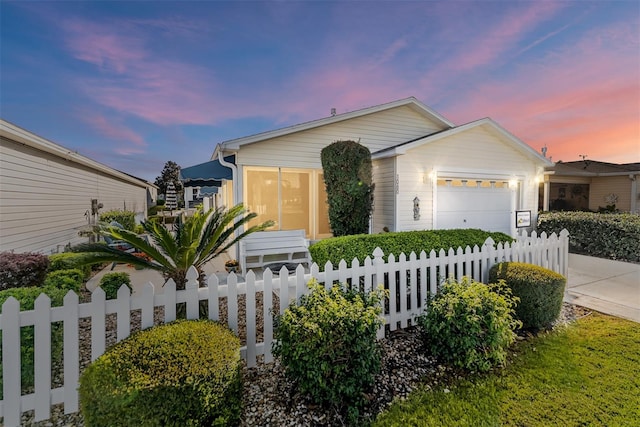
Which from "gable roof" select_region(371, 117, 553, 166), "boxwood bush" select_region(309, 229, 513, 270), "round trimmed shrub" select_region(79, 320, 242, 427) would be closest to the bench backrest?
"boxwood bush" select_region(309, 229, 513, 270)

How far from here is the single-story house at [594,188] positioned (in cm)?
1617

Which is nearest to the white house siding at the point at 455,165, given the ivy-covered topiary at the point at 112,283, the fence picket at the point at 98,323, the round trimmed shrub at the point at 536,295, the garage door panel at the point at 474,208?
the garage door panel at the point at 474,208

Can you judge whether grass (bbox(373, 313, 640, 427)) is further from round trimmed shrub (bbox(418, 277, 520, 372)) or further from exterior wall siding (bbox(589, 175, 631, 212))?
exterior wall siding (bbox(589, 175, 631, 212))

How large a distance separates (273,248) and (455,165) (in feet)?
21.5

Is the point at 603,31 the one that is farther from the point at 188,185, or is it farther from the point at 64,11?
the point at 64,11

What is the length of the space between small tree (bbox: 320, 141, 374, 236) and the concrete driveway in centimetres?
460

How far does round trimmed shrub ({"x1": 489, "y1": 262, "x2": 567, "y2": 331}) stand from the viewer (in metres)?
3.90

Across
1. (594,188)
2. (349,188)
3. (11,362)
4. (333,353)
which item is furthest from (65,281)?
(594,188)

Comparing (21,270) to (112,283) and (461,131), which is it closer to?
(112,283)

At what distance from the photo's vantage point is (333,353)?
2.45m

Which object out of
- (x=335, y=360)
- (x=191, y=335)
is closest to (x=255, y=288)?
(x=191, y=335)

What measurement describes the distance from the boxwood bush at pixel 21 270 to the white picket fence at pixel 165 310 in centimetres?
318

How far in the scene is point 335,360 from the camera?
8.09ft

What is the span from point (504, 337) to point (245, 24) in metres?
9.74
